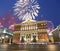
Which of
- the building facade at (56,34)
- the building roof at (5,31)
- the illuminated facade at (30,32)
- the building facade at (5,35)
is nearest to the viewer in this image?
the building facade at (56,34)

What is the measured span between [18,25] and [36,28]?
146 centimetres

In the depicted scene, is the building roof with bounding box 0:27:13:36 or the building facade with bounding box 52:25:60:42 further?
the building roof with bounding box 0:27:13:36

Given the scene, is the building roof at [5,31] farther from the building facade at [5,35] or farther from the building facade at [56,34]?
the building facade at [56,34]

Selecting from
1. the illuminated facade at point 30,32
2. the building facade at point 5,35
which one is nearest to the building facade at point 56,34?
the illuminated facade at point 30,32

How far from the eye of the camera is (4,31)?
13625 mm

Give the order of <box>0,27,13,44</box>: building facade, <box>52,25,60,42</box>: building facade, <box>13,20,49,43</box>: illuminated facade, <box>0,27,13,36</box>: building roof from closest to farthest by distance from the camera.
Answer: <box>52,25,60,42</box>: building facade < <box>13,20,49,43</box>: illuminated facade < <box>0,27,13,36</box>: building roof < <box>0,27,13,44</box>: building facade

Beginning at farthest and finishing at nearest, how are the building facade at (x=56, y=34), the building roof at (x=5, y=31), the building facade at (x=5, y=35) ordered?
the building facade at (x=5, y=35)
the building roof at (x=5, y=31)
the building facade at (x=56, y=34)

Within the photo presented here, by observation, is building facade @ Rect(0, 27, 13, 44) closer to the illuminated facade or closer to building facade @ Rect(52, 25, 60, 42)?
the illuminated facade

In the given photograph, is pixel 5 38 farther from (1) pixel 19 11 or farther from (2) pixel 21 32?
(1) pixel 19 11

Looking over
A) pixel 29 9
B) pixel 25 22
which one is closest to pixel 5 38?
pixel 25 22

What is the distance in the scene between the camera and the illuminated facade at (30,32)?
41.6 ft

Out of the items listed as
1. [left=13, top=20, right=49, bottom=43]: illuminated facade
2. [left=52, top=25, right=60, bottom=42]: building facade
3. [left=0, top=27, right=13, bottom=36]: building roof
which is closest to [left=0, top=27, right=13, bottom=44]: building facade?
[left=0, top=27, right=13, bottom=36]: building roof

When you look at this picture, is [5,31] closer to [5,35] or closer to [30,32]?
[5,35]

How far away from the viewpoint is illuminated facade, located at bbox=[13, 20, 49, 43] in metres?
12.7
